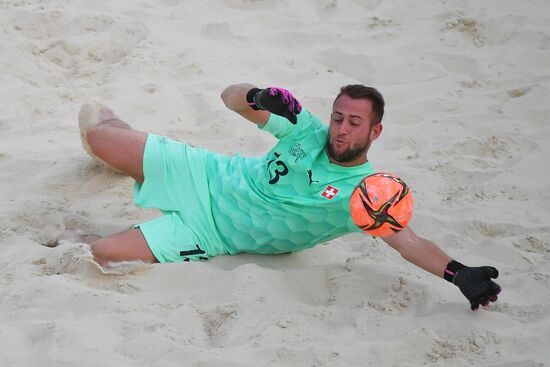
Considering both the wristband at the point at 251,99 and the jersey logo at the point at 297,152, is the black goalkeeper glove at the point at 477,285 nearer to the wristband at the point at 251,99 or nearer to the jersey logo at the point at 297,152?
the jersey logo at the point at 297,152

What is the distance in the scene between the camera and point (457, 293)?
10.8 ft

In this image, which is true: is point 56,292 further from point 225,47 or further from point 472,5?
point 472,5

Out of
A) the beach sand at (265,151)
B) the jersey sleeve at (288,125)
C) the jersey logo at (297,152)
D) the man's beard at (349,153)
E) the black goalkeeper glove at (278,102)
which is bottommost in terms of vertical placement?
the beach sand at (265,151)

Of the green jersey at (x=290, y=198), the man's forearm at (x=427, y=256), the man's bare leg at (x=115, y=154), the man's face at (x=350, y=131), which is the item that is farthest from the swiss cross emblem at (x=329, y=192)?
the man's bare leg at (x=115, y=154)

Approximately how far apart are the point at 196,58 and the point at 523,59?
6.99 feet

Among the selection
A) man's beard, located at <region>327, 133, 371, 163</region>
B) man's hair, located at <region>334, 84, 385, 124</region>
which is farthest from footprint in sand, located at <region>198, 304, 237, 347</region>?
man's hair, located at <region>334, 84, 385, 124</region>

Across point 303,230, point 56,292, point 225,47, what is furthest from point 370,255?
point 225,47

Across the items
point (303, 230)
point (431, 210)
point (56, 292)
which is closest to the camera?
point (56, 292)

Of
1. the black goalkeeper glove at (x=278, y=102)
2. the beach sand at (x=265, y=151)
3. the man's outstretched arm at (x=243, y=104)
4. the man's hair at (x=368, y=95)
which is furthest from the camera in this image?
the man's outstretched arm at (x=243, y=104)

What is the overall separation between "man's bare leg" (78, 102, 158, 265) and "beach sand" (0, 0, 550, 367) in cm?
10

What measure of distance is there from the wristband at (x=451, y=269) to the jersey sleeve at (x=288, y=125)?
880 millimetres

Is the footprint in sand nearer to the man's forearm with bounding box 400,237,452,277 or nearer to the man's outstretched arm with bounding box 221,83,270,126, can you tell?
the man's forearm with bounding box 400,237,452,277

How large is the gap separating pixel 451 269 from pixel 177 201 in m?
1.28

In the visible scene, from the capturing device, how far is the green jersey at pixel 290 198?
349 cm
